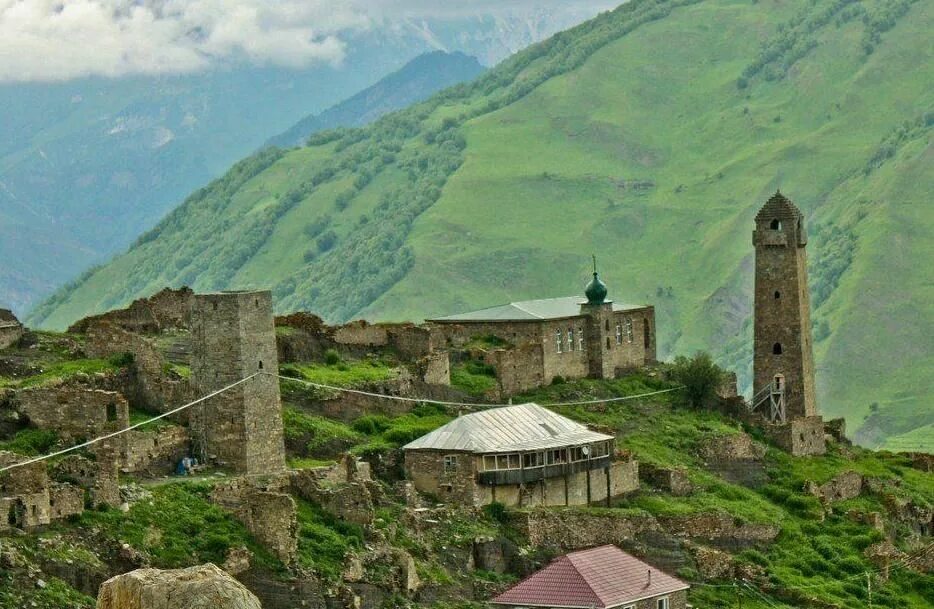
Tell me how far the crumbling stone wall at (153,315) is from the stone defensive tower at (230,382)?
1180 cm

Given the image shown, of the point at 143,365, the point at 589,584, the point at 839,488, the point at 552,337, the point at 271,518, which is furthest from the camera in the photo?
the point at 552,337

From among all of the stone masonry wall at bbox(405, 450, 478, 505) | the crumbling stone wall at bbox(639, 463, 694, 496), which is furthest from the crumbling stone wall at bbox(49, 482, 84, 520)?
the crumbling stone wall at bbox(639, 463, 694, 496)

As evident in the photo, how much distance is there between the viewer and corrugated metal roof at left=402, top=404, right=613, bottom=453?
6994 centimetres

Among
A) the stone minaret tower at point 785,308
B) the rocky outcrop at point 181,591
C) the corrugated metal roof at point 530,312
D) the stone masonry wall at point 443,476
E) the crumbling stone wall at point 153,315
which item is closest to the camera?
the rocky outcrop at point 181,591

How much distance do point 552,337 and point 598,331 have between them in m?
3.20

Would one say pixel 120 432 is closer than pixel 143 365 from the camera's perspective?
Yes

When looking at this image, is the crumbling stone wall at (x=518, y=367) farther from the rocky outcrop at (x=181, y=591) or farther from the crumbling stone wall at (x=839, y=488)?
the rocky outcrop at (x=181, y=591)

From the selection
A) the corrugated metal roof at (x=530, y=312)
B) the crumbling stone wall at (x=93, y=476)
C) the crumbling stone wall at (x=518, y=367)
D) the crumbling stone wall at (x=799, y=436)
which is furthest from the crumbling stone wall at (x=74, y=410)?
the crumbling stone wall at (x=799, y=436)

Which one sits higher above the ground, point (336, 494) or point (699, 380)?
point (699, 380)

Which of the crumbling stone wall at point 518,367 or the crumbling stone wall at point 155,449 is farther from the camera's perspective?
the crumbling stone wall at point 518,367

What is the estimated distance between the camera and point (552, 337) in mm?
90188

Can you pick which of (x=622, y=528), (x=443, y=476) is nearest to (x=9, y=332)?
(x=443, y=476)

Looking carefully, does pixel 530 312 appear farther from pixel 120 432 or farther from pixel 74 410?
pixel 120 432

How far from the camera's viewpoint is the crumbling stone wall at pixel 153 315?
248 feet
